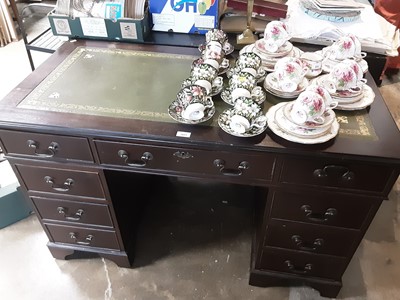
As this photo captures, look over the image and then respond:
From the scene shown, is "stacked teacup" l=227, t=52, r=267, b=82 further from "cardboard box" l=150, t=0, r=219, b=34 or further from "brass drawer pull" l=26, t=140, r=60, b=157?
"brass drawer pull" l=26, t=140, r=60, b=157

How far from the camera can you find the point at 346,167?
90cm

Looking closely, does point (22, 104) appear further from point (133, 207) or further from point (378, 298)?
point (378, 298)

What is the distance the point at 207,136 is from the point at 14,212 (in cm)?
107

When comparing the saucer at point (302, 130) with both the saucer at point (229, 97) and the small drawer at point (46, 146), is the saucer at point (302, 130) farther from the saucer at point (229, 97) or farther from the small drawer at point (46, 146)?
the small drawer at point (46, 146)

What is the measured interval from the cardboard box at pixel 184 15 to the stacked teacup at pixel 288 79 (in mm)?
395

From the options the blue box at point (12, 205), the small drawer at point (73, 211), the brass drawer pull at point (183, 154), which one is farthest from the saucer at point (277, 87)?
the blue box at point (12, 205)

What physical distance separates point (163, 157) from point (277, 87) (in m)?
0.40

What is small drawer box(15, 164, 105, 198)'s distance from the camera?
1075 millimetres

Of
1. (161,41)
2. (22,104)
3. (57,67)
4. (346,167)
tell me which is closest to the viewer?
(346,167)

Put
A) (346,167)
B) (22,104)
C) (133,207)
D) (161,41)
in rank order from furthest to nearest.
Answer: (133,207), (161,41), (22,104), (346,167)

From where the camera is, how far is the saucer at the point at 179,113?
93 centimetres

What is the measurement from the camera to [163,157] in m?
0.97

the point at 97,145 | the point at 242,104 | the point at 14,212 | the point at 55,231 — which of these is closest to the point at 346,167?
the point at 242,104

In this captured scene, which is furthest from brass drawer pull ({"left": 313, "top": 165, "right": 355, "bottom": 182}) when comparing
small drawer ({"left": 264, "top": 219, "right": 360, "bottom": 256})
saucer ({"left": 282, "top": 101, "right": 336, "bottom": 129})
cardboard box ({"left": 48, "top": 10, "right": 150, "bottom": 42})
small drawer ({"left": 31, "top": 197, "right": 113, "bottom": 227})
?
cardboard box ({"left": 48, "top": 10, "right": 150, "bottom": 42})
